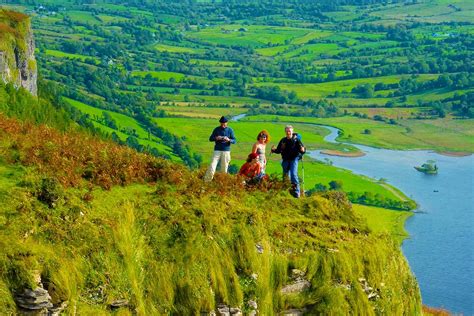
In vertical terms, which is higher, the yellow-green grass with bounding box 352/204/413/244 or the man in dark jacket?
the man in dark jacket

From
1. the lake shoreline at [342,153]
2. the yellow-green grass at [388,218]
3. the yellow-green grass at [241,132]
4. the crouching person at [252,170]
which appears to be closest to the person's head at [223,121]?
the crouching person at [252,170]

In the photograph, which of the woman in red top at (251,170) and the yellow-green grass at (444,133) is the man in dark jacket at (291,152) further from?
the yellow-green grass at (444,133)

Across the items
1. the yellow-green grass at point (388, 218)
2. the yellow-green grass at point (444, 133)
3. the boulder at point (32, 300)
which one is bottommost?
the yellow-green grass at point (444, 133)

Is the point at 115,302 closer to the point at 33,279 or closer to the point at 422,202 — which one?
the point at 33,279

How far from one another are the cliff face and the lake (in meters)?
41.2

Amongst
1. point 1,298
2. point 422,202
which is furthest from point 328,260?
point 422,202

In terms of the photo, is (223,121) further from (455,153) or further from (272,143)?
(455,153)

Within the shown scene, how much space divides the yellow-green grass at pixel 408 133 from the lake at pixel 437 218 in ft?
18.8

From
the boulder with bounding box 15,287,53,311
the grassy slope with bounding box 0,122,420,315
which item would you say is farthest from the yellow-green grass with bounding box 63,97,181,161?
the boulder with bounding box 15,287,53,311

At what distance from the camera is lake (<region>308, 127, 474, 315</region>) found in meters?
80.9

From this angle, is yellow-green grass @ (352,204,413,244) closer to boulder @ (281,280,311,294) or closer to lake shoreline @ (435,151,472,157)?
lake shoreline @ (435,151,472,157)

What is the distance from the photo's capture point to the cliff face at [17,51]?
72125 millimetres

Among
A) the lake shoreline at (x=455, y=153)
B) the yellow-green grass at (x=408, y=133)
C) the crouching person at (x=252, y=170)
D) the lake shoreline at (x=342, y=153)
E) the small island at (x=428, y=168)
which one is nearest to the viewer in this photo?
the crouching person at (x=252, y=170)

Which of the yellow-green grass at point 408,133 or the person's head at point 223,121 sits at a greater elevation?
the person's head at point 223,121
